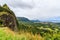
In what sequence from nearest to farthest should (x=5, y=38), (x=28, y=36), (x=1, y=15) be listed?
(x=5, y=38) < (x=28, y=36) < (x=1, y=15)

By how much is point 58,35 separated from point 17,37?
239 cm

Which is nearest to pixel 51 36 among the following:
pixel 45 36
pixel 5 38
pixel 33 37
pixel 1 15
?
pixel 45 36

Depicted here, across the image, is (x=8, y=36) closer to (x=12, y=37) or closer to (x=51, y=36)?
(x=12, y=37)

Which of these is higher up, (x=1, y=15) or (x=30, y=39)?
(x=1, y=15)

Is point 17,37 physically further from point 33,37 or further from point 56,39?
point 56,39

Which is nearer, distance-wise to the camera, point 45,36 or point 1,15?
point 45,36

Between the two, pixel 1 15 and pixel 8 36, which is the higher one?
pixel 1 15

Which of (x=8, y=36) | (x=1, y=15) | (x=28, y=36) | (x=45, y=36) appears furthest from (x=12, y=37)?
(x=1, y=15)

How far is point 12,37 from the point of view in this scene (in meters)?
10.8

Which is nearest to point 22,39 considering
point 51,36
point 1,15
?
point 51,36

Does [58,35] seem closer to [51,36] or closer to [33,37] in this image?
[51,36]

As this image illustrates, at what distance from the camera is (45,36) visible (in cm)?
1177

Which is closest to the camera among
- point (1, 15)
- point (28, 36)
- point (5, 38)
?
point (5, 38)

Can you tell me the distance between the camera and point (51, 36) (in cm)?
1170
